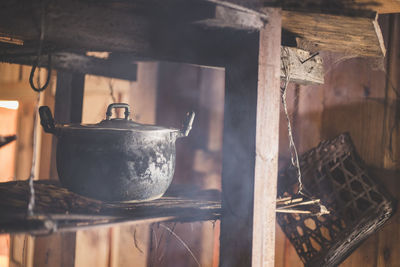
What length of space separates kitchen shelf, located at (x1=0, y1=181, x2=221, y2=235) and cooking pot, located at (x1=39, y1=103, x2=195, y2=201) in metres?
0.06

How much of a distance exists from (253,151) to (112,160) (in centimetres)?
35

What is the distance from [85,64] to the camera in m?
1.69

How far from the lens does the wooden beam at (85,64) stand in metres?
1.52

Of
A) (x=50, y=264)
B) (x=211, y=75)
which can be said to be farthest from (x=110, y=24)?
(x=211, y=75)

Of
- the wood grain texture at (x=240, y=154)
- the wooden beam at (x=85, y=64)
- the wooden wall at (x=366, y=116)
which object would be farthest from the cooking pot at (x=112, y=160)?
the wooden wall at (x=366, y=116)

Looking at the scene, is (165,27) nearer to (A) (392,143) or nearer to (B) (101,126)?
(B) (101,126)

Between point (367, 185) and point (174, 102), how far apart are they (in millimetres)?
1508

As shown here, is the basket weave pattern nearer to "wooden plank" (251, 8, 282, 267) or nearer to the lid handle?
"wooden plank" (251, 8, 282, 267)

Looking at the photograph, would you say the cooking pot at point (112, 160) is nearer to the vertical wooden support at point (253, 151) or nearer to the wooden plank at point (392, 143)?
the vertical wooden support at point (253, 151)

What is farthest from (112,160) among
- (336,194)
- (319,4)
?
(336,194)

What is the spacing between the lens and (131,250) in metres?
2.45

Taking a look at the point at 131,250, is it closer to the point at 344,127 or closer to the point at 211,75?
the point at 211,75

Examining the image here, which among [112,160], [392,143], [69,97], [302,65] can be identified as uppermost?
[302,65]

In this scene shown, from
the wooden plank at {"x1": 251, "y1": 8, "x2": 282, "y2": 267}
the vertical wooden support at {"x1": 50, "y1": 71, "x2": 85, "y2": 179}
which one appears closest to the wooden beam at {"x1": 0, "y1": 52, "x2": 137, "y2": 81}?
the vertical wooden support at {"x1": 50, "y1": 71, "x2": 85, "y2": 179}
